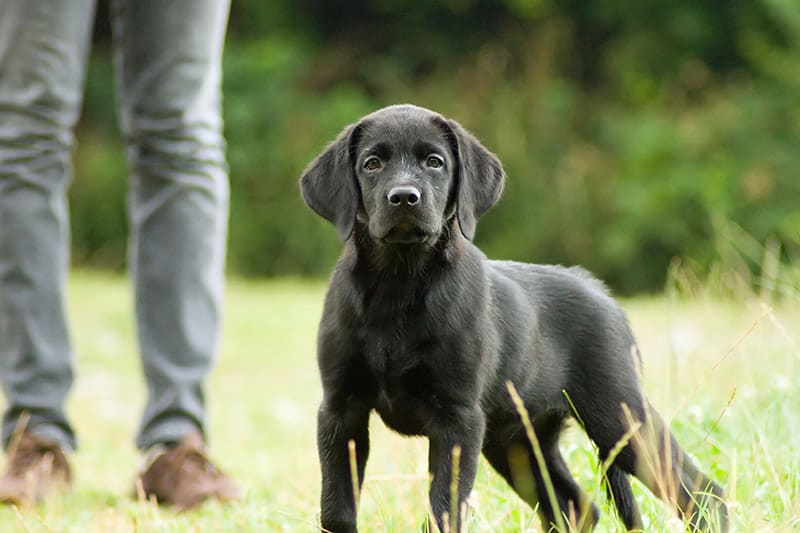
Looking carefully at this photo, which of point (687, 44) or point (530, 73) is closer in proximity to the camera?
point (687, 44)

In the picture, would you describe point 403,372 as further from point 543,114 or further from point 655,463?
point 543,114

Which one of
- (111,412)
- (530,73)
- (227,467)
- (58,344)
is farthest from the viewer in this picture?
(530,73)

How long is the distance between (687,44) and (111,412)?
372 inches

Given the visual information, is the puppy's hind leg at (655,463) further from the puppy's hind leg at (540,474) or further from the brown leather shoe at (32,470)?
the brown leather shoe at (32,470)

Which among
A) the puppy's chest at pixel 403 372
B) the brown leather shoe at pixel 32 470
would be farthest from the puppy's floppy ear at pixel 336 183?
the brown leather shoe at pixel 32 470

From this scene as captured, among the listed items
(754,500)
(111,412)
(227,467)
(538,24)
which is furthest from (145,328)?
(538,24)

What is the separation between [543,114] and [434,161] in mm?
11733

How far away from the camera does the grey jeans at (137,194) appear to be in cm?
344

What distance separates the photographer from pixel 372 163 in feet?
8.36

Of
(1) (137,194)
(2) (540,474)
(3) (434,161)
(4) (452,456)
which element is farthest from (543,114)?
(4) (452,456)

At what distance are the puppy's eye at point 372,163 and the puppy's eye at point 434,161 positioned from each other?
0.10m

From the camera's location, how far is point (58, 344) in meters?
3.56

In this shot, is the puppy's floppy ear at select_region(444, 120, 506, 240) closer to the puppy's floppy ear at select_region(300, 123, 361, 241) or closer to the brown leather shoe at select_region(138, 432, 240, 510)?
the puppy's floppy ear at select_region(300, 123, 361, 241)

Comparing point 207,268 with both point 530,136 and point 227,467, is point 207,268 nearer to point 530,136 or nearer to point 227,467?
point 227,467
